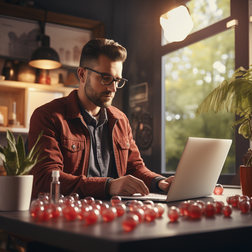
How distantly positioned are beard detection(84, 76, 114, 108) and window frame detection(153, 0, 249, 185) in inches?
44.1

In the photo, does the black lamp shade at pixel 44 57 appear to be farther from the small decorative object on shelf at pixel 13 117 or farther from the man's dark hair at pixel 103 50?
the man's dark hair at pixel 103 50

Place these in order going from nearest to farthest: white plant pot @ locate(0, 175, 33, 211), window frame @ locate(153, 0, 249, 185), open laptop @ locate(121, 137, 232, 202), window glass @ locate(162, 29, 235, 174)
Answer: white plant pot @ locate(0, 175, 33, 211), open laptop @ locate(121, 137, 232, 202), window frame @ locate(153, 0, 249, 185), window glass @ locate(162, 29, 235, 174)

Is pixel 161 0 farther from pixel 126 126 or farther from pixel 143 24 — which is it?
pixel 126 126

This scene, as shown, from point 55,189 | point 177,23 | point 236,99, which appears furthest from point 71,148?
point 177,23

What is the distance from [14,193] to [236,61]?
2.10m

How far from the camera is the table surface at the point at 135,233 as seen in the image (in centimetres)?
48

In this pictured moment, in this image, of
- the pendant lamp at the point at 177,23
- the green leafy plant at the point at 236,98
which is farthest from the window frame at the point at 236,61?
the green leafy plant at the point at 236,98

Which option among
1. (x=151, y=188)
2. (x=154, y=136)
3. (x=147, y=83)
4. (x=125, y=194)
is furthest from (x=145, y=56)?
(x=125, y=194)

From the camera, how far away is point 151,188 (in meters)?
1.54

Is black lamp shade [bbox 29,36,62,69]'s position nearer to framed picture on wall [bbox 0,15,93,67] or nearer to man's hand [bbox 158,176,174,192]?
framed picture on wall [bbox 0,15,93,67]

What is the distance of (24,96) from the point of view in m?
3.33

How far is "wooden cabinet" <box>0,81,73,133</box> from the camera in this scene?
3246 millimetres

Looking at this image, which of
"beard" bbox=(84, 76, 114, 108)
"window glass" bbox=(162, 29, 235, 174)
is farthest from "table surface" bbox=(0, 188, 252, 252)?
"window glass" bbox=(162, 29, 235, 174)

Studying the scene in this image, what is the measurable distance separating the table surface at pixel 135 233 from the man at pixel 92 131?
0.69m
